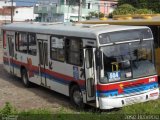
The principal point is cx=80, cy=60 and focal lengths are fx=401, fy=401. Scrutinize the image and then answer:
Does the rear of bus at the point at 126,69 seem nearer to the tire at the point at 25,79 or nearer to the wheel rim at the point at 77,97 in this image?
the wheel rim at the point at 77,97

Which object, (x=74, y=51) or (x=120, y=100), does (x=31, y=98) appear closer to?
(x=74, y=51)

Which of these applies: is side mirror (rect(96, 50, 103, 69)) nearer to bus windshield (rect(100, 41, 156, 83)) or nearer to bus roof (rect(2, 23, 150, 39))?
bus windshield (rect(100, 41, 156, 83))

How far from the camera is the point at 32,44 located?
1594 centimetres

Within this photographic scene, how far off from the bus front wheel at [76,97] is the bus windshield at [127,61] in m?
1.44

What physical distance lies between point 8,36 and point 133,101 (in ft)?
32.0

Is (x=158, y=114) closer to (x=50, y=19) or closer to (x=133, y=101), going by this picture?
(x=133, y=101)

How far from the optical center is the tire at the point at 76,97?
12.0 m

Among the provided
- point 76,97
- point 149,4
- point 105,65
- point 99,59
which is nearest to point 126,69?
point 105,65

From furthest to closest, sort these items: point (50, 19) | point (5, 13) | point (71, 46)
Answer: point (5, 13) < point (50, 19) < point (71, 46)

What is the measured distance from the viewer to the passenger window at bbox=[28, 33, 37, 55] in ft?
51.5

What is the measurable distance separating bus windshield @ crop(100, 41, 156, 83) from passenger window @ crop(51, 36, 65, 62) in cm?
246

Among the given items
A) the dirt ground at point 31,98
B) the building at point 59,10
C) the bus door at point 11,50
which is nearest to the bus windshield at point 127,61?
the dirt ground at point 31,98

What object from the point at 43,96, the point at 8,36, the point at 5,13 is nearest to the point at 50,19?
the point at 5,13

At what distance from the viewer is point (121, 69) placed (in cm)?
1106
